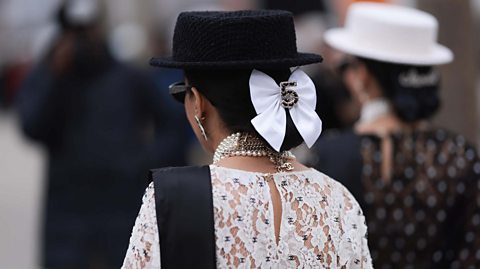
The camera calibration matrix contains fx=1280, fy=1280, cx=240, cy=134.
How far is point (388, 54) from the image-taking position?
4992mm

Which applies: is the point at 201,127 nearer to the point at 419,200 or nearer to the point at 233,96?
the point at 233,96

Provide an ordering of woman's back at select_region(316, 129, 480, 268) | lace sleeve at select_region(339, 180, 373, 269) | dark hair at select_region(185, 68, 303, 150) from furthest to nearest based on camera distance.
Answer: woman's back at select_region(316, 129, 480, 268), lace sleeve at select_region(339, 180, 373, 269), dark hair at select_region(185, 68, 303, 150)

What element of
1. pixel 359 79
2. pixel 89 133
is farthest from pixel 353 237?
pixel 89 133

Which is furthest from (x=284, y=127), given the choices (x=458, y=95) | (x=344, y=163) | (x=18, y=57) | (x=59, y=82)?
(x=18, y=57)

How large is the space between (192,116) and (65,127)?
401 cm

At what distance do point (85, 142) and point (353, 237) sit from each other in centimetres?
401

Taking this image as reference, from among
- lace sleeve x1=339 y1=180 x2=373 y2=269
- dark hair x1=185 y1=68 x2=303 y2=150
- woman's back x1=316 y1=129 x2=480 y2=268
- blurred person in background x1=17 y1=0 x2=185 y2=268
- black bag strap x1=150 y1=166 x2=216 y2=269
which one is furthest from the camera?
blurred person in background x1=17 y1=0 x2=185 y2=268

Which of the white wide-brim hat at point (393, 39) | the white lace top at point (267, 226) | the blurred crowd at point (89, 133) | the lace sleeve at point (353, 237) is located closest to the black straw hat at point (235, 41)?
the white lace top at point (267, 226)

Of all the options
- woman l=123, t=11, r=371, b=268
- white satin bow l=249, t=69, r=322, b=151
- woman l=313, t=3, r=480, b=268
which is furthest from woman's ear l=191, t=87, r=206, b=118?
woman l=313, t=3, r=480, b=268

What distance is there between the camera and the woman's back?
482 cm

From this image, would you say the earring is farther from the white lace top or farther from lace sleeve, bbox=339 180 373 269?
lace sleeve, bbox=339 180 373 269

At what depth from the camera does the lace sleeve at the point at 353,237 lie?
337 centimetres

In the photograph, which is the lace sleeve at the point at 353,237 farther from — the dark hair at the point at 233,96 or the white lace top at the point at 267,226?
the dark hair at the point at 233,96

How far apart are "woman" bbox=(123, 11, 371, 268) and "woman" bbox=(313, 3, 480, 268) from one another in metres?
1.45
